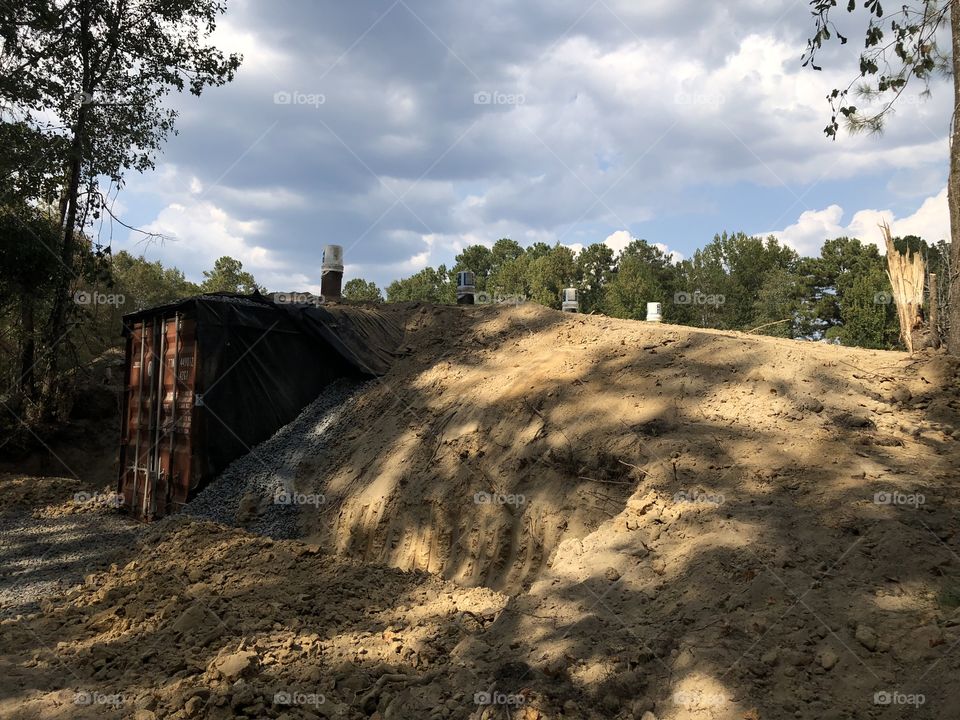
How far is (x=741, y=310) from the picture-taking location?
48875mm

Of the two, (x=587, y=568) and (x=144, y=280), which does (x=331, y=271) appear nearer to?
(x=587, y=568)

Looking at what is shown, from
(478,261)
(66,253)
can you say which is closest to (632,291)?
(478,261)

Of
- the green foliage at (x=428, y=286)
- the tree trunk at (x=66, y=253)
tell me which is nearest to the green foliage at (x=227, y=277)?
the green foliage at (x=428, y=286)

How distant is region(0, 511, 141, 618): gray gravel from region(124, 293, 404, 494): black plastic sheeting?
1608mm

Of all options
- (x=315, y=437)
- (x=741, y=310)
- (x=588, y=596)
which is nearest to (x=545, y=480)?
(x=588, y=596)

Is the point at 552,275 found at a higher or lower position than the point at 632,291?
higher

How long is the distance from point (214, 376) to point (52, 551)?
11.1 feet

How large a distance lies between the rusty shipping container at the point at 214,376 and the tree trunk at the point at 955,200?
27.8 ft

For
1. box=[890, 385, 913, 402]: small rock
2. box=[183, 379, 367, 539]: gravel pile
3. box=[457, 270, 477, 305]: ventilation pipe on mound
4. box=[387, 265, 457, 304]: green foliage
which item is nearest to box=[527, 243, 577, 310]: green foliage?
box=[387, 265, 457, 304]: green foliage

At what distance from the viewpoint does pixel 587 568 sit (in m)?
5.28

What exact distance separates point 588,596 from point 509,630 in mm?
656

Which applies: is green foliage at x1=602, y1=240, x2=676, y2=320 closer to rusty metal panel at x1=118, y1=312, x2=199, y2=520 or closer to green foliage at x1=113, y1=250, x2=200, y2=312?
green foliage at x1=113, y1=250, x2=200, y2=312

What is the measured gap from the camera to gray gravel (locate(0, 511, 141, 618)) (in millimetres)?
7898

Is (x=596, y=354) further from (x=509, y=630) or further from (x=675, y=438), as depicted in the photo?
(x=509, y=630)
